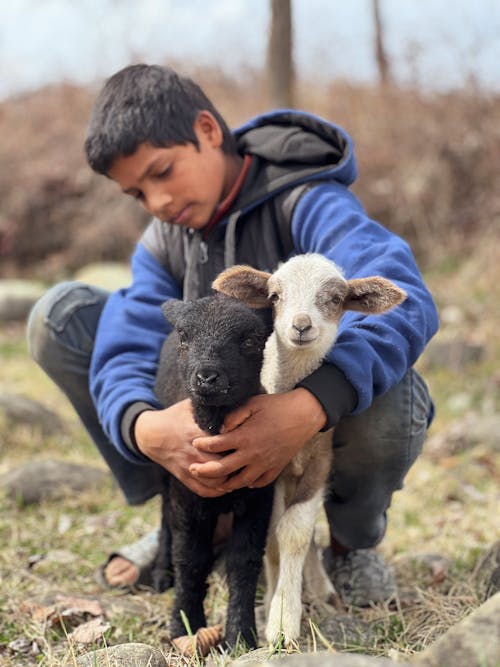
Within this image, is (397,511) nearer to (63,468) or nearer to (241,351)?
(63,468)

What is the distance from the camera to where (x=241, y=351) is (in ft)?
8.96

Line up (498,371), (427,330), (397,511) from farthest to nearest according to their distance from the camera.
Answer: (498,371) → (397,511) → (427,330)

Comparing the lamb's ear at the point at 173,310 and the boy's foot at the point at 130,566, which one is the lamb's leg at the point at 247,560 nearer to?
the lamb's ear at the point at 173,310

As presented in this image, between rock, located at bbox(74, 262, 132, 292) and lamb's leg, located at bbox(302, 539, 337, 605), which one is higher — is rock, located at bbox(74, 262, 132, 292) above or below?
below

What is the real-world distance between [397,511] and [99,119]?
3.09 meters

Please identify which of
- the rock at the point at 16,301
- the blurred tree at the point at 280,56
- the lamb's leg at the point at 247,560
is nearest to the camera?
the lamb's leg at the point at 247,560

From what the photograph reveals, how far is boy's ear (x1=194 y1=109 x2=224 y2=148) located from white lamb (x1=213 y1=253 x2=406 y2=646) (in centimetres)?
95

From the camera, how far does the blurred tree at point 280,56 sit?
8.03 metres

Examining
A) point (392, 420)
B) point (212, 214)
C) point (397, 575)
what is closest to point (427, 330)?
point (392, 420)

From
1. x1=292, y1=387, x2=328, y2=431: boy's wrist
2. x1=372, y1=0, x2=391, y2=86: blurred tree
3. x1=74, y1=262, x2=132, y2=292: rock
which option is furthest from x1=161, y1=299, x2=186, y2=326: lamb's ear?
x1=372, y1=0, x2=391, y2=86: blurred tree

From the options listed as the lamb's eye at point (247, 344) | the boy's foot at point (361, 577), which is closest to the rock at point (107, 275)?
the boy's foot at point (361, 577)

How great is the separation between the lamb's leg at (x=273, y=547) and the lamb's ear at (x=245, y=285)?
72 centimetres

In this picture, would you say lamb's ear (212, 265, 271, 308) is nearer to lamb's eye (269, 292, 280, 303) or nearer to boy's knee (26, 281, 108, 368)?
lamb's eye (269, 292, 280, 303)

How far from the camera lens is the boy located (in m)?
2.84
